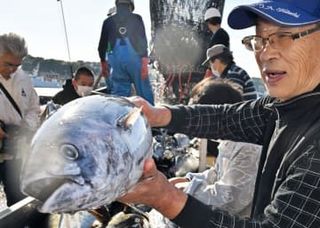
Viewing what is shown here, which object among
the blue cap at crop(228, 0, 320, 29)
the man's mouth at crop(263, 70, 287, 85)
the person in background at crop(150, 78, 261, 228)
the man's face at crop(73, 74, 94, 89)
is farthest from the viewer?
the man's face at crop(73, 74, 94, 89)

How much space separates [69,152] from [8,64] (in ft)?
9.06

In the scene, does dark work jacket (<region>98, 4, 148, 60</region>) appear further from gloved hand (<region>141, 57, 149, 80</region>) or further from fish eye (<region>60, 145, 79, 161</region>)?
fish eye (<region>60, 145, 79, 161</region>)

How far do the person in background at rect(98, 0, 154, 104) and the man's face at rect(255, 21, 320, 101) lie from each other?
4177mm

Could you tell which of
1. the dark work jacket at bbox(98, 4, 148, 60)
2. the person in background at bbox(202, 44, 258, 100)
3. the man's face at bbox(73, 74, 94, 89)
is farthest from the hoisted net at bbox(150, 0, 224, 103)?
the person in background at bbox(202, 44, 258, 100)

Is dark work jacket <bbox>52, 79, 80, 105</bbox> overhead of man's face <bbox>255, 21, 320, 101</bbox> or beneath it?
beneath

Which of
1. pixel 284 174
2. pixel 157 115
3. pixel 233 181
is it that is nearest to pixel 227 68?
pixel 233 181

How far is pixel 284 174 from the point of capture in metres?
1.50

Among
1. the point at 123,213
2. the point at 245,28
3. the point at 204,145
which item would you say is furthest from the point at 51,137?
the point at 204,145

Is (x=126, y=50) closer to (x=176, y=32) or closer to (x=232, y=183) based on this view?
(x=232, y=183)

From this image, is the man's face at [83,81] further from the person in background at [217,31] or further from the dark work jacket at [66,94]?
the person in background at [217,31]

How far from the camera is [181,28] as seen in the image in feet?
74.1

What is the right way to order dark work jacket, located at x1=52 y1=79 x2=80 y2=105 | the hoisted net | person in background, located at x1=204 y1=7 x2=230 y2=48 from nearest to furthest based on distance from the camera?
1. dark work jacket, located at x1=52 y1=79 x2=80 y2=105
2. person in background, located at x1=204 y1=7 x2=230 y2=48
3. the hoisted net

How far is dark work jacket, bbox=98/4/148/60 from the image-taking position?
5785mm

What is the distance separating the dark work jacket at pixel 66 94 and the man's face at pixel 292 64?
420 centimetres
